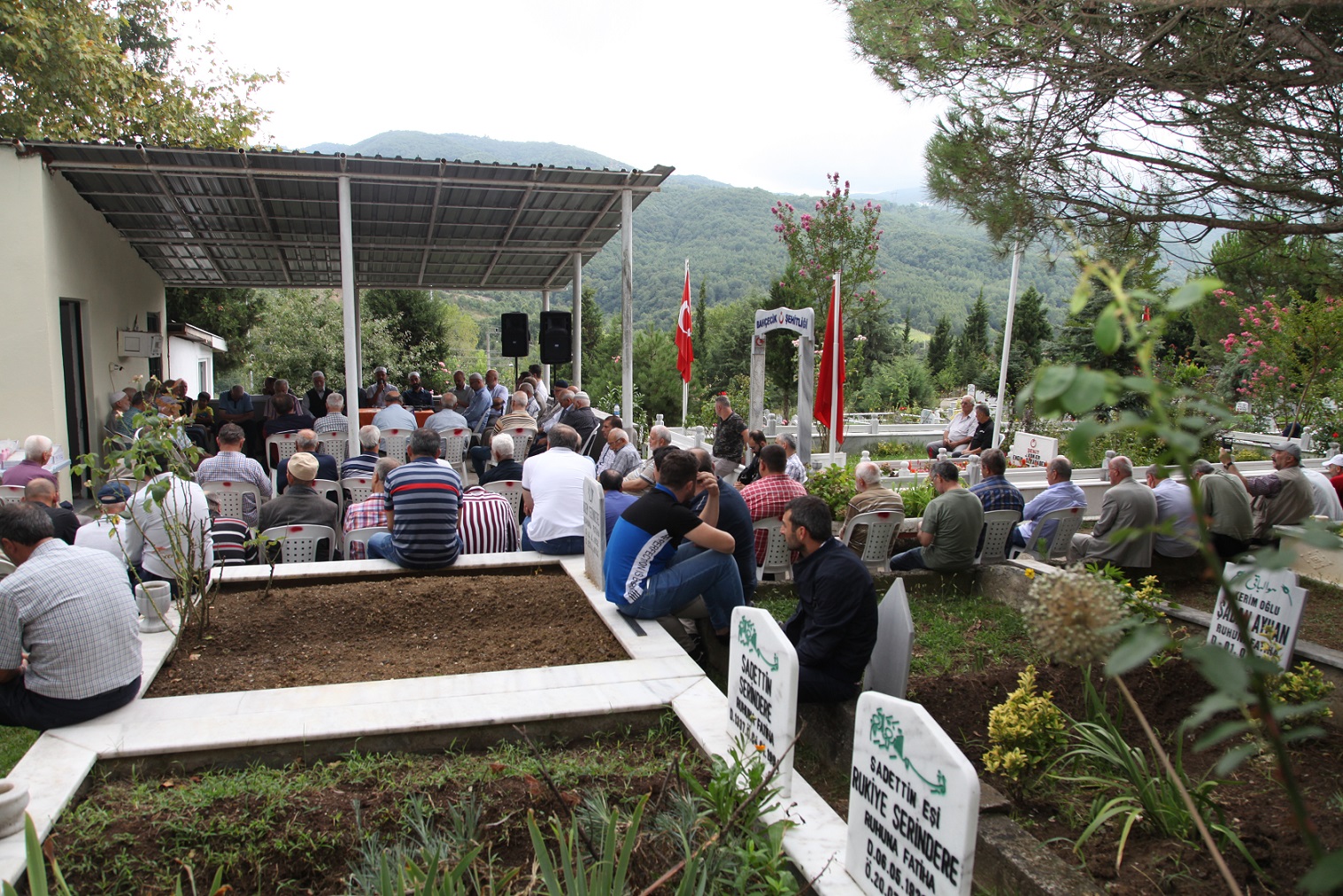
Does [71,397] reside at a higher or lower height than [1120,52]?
lower

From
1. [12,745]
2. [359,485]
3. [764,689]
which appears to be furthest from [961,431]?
[12,745]

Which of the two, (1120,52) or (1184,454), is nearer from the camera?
(1184,454)

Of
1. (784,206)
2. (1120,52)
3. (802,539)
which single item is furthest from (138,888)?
(784,206)

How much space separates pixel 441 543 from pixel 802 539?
111 inches

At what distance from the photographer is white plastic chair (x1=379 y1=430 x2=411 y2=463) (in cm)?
994

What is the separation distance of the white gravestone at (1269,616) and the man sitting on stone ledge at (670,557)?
7.84 ft

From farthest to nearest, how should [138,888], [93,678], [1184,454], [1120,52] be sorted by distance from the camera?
[1120,52], [93,678], [138,888], [1184,454]

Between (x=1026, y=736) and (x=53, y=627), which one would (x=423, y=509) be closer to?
(x=53, y=627)

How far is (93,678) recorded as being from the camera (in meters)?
3.36

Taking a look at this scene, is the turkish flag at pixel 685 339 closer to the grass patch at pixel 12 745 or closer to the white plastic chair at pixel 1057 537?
the white plastic chair at pixel 1057 537

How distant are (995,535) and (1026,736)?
10.9ft

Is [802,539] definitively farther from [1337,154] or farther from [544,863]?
[1337,154]

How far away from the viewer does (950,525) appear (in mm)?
5965

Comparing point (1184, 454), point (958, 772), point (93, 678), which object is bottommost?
point (93, 678)
